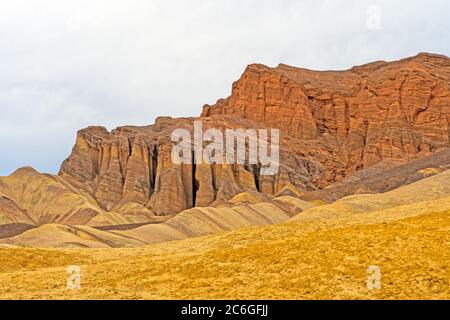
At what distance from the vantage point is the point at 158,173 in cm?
14462

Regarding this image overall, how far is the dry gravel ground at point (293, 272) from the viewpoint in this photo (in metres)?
20.2

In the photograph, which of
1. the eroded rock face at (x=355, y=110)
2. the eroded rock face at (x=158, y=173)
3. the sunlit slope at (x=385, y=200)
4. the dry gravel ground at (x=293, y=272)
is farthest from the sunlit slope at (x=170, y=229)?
the eroded rock face at (x=355, y=110)

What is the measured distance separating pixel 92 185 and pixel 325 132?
6937 cm

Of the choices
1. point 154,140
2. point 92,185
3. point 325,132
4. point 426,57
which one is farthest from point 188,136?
point 426,57

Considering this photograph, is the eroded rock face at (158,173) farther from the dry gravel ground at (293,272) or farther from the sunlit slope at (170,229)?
the dry gravel ground at (293,272)

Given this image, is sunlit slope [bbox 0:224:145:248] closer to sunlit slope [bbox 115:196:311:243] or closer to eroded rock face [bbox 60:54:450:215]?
sunlit slope [bbox 115:196:311:243]

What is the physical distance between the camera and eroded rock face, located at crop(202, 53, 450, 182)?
6363 inches

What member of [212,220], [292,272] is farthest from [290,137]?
[292,272]

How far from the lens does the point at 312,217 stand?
66562 mm

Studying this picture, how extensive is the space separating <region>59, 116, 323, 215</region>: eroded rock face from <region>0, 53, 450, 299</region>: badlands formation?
1.11 ft

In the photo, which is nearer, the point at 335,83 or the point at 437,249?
the point at 437,249

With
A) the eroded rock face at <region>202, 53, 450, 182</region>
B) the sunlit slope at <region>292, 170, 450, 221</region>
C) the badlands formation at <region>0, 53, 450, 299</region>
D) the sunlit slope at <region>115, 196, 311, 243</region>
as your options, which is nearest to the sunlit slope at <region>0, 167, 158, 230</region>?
the badlands formation at <region>0, 53, 450, 299</region>
